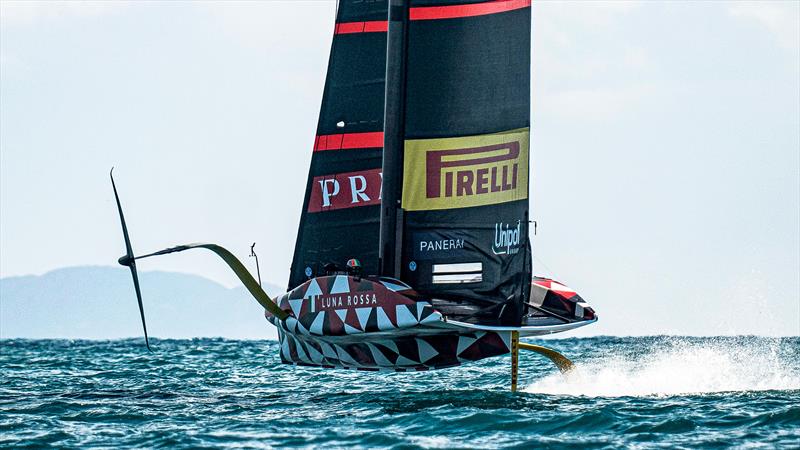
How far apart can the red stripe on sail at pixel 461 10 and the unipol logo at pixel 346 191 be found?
305cm

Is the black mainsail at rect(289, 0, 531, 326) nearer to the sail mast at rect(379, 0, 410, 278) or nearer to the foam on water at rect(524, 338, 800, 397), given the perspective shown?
the sail mast at rect(379, 0, 410, 278)

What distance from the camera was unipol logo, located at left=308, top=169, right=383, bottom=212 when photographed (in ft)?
67.9

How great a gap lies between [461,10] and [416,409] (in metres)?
5.54

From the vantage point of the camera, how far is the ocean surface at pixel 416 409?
14.7 metres

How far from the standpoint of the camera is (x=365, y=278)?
18.1 m

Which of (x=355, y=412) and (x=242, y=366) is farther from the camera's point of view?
(x=242, y=366)

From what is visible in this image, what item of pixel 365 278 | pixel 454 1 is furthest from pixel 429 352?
pixel 454 1

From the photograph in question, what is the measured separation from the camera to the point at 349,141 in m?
21.0

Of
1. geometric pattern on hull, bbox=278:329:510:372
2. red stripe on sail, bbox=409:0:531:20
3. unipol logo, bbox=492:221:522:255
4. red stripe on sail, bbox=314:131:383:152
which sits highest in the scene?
red stripe on sail, bbox=409:0:531:20

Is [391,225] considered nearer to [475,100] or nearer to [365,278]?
[365,278]

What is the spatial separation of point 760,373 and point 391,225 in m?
7.70

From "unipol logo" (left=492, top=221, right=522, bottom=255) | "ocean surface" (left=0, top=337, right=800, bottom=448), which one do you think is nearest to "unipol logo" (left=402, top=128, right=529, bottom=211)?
"unipol logo" (left=492, top=221, right=522, bottom=255)

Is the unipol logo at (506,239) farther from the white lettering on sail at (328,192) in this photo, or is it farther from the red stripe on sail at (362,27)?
the red stripe on sail at (362,27)

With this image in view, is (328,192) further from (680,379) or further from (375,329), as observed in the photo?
(680,379)
